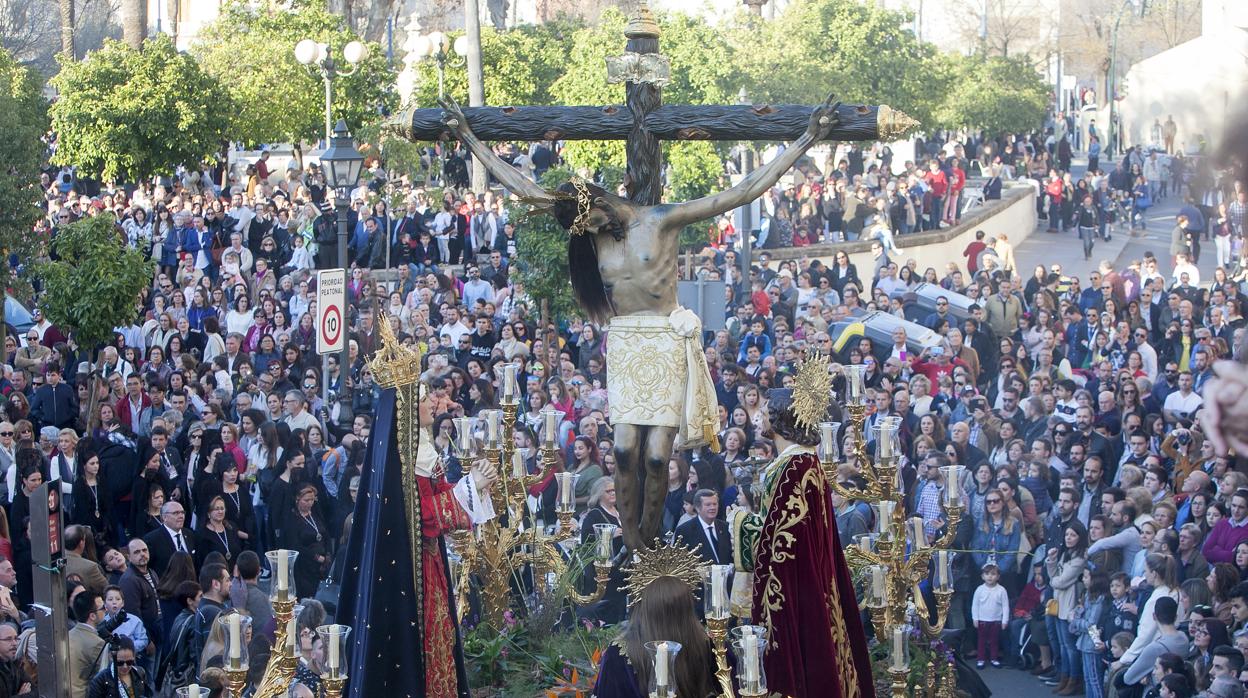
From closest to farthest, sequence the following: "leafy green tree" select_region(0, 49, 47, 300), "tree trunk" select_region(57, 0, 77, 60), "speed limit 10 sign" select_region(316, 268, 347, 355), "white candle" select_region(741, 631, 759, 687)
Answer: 1. "white candle" select_region(741, 631, 759, 687)
2. "speed limit 10 sign" select_region(316, 268, 347, 355)
3. "leafy green tree" select_region(0, 49, 47, 300)
4. "tree trunk" select_region(57, 0, 77, 60)

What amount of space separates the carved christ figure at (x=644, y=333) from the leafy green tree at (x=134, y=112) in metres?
20.1

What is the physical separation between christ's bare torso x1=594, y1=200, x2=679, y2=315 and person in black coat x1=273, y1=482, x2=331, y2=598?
4.59 meters

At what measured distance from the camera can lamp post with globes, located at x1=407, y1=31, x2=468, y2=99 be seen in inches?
1165

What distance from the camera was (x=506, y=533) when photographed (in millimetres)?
9172

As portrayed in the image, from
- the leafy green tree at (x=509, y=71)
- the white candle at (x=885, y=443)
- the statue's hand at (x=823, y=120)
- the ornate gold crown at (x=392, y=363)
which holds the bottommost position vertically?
the white candle at (x=885, y=443)

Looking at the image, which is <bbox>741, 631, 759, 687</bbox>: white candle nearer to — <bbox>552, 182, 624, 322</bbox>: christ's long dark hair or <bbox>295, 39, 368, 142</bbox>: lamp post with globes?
<bbox>552, 182, 624, 322</bbox>: christ's long dark hair

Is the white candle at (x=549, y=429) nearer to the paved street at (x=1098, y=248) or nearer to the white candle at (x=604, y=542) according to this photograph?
the white candle at (x=604, y=542)

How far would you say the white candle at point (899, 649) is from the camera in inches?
312

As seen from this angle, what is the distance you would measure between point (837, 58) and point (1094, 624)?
2286 centimetres

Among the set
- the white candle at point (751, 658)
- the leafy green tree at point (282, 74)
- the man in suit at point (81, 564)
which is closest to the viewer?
the white candle at point (751, 658)

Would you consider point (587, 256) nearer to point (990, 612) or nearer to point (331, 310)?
point (990, 612)

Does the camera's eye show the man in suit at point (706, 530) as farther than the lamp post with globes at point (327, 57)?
No

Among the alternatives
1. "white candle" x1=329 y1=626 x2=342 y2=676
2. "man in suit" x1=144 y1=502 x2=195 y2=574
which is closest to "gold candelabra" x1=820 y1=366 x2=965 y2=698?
"white candle" x1=329 y1=626 x2=342 y2=676

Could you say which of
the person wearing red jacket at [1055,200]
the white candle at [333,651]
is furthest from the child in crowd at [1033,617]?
the person wearing red jacket at [1055,200]
